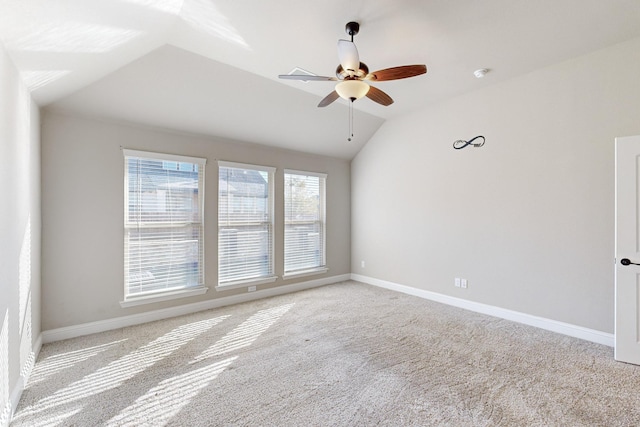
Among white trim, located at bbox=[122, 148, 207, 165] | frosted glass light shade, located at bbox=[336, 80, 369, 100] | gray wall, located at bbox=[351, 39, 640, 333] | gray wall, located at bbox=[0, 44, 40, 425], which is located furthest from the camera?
white trim, located at bbox=[122, 148, 207, 165]

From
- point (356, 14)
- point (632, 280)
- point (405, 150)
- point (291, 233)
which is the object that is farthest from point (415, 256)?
point (356, 14)

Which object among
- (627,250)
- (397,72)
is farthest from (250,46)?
(627,250)

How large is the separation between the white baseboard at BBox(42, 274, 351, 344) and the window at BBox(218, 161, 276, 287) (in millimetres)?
230

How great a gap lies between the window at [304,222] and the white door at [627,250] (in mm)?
3975

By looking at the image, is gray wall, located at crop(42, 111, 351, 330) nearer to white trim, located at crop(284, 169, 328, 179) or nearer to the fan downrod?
white trim, located at crop(284, 169, 328, 179)

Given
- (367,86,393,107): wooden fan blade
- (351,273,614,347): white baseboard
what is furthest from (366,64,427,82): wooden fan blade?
(351,273,614,347): white baseboard

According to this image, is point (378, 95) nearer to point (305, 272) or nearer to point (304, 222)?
point (304, 222)

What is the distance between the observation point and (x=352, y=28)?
256cm

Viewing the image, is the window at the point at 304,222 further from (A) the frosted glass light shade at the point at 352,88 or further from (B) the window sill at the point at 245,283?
(A) the frosted glass light shade at the point at 352,88

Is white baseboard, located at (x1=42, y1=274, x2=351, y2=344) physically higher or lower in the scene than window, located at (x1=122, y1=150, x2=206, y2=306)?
lower

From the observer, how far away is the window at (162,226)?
3.69 m

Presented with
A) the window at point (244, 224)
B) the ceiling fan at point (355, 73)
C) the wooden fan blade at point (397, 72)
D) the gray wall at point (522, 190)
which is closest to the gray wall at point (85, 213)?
the window at point (244, 224)

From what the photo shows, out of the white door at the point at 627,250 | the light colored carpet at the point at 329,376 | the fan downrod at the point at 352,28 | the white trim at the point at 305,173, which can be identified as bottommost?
the light colored carpet at the point at 329,376

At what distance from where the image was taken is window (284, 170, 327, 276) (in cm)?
523
